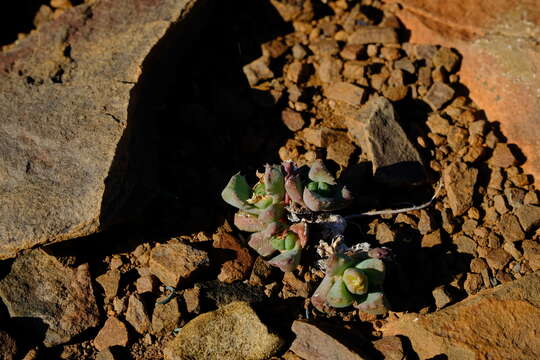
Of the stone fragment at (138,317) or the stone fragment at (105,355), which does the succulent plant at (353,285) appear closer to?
the stone fragment at (138,317)

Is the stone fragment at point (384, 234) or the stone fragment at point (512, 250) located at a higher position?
the stone fragment at point (384, 234)

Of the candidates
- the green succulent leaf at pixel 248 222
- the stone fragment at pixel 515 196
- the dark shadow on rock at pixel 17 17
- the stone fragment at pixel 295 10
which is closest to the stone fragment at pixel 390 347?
the green succulent leaf at pixel 248 222

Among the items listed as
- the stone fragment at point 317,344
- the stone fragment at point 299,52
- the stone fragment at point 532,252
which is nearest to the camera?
the stone fragment at point 317,344

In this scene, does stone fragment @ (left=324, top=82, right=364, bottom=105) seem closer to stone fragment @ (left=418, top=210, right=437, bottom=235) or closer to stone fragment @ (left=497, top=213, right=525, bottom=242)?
stone fragment @ (left=418, top=210, right=437, bottom=235)

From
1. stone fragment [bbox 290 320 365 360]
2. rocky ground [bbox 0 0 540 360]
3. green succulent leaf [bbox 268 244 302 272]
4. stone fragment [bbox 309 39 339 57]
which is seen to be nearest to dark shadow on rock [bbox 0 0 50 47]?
rocky ground [bbox 0 0 540 360]

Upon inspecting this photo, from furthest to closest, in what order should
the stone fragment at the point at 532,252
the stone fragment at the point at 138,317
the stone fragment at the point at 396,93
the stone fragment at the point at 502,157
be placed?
the stone fragment at the point at 396,93 < the stone fragment at the point at 502,157 < the stone fragment at the point at 532,252 < the stone fragment at the point at 138,317

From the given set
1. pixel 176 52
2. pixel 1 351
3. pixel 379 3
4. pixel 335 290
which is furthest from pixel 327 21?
pixel 1 351

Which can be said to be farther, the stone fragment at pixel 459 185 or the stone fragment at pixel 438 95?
the stone fragment at pixel 438 95

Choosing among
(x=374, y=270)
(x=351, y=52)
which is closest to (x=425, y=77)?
(x=351, y=52)
